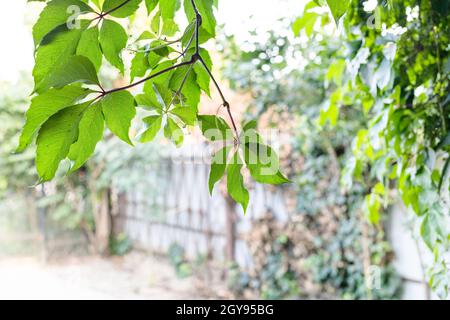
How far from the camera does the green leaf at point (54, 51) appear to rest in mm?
329

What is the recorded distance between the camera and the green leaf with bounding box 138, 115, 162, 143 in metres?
0.38

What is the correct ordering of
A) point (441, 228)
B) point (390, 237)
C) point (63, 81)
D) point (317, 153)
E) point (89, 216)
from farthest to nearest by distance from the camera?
point (89, 216) < point (317, 153) < point (390, 237) < point (441, 228) < point (63, 81)

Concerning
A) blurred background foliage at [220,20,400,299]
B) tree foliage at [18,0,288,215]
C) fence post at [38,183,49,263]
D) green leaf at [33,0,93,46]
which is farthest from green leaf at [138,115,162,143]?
fence post at [38,183,49,263]

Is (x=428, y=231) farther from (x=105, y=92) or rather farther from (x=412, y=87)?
(x=105, y=92)

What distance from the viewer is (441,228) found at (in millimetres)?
657

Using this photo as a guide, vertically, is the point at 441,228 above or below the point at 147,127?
below

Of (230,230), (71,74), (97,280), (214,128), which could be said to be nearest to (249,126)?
(214,128)

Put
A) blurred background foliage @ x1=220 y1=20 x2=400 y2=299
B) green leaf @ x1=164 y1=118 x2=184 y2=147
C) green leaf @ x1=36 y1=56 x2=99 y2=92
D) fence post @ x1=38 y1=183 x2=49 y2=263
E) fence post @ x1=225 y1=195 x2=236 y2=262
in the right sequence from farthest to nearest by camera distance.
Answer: fence post @ x1=38 y1=183 x2=49 y2=263 < fence post @ x1=225 y1=195 x2=236 y2=262 < blurred background foliage @ x1=220 y1=20 x2=400 y2=299 < green leaf @ x1=164 y1=118 x2=184 y2=147 < green leaf @ x1=36 y1=56 x2=99 y2=92

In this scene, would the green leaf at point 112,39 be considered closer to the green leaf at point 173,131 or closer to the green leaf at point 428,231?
the green leaf at point 173,131

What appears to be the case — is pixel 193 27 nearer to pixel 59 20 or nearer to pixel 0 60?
pixel 59 20

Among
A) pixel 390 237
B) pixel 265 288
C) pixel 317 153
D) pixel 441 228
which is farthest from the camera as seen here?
pixel 265 288

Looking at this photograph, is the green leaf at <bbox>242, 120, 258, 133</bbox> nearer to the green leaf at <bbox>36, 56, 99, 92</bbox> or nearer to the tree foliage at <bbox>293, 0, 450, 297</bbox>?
the green leaf at <bbox>36, 56, 99, 92</bbox>

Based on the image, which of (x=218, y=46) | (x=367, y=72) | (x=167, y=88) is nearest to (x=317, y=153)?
(x=218, y=46)

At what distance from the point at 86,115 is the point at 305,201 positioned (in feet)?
8.65
